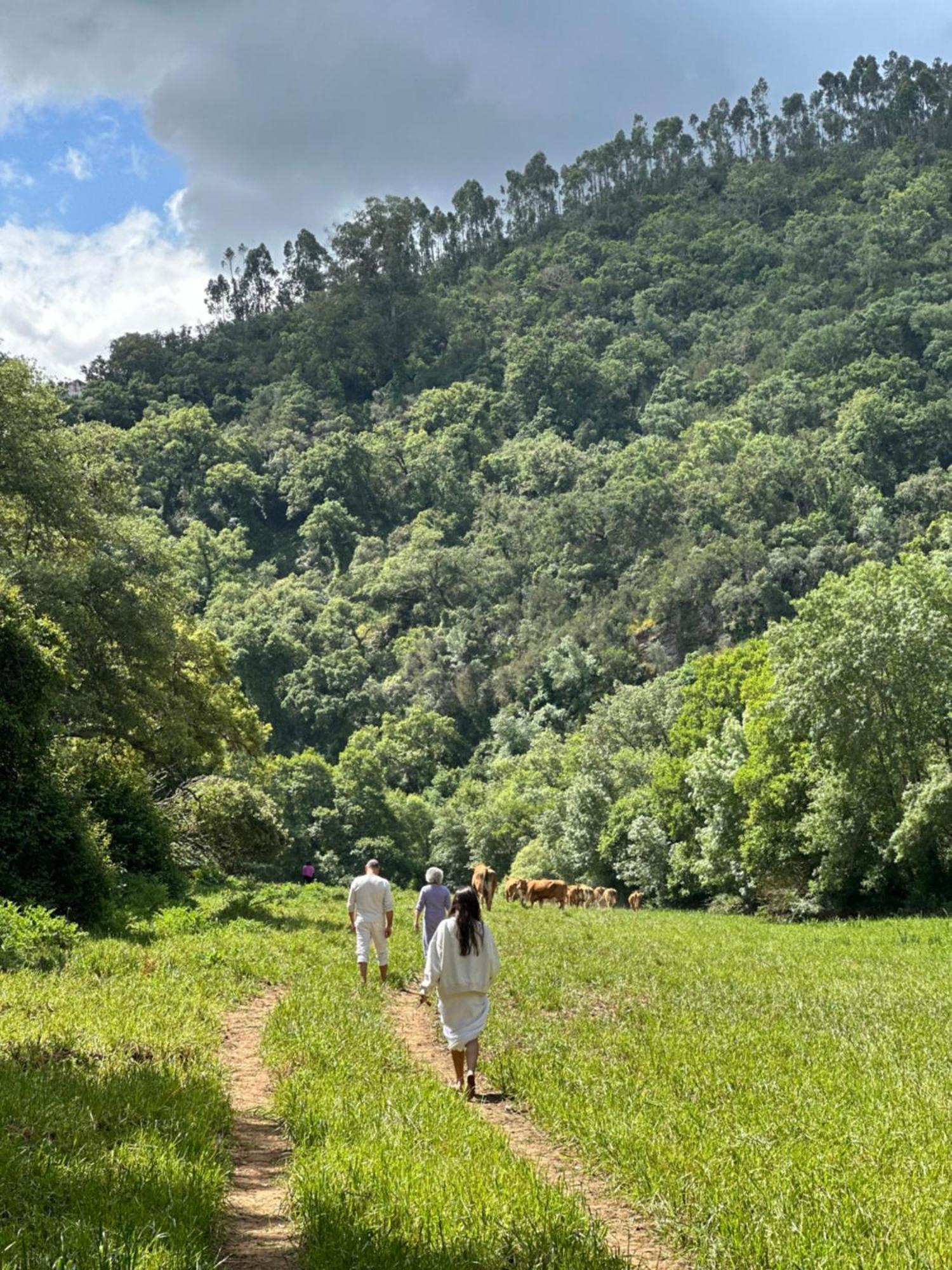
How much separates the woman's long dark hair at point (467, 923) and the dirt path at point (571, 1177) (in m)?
1.29

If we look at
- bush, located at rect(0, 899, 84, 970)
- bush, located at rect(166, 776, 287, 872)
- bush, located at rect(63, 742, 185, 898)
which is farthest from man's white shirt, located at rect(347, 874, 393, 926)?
bush, located at rect(166, 776, 287, 872)

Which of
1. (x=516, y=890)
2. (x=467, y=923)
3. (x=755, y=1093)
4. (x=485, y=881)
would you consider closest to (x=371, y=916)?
(x=467, y=923)

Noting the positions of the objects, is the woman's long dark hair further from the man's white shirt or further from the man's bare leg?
the man's white shirt

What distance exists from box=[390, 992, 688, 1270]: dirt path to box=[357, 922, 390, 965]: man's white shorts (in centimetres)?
349

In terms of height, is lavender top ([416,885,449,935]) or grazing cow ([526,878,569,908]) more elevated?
lavender top ([416,885,449,935])

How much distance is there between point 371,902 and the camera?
1459cm

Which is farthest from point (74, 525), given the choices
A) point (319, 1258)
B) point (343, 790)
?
point (343, 790)

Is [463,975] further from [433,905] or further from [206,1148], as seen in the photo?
[433,905]

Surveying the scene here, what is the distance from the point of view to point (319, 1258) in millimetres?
5207

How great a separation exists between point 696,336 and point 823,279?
20023 mm

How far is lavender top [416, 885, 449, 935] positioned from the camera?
14.7 metres

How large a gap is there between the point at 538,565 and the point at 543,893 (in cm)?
8774

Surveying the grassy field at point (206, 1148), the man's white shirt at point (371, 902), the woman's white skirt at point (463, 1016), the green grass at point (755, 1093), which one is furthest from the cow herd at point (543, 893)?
the woman's white skirt at point (463, 1016)

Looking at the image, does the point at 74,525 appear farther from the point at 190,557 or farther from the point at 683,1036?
the point at 190,557
